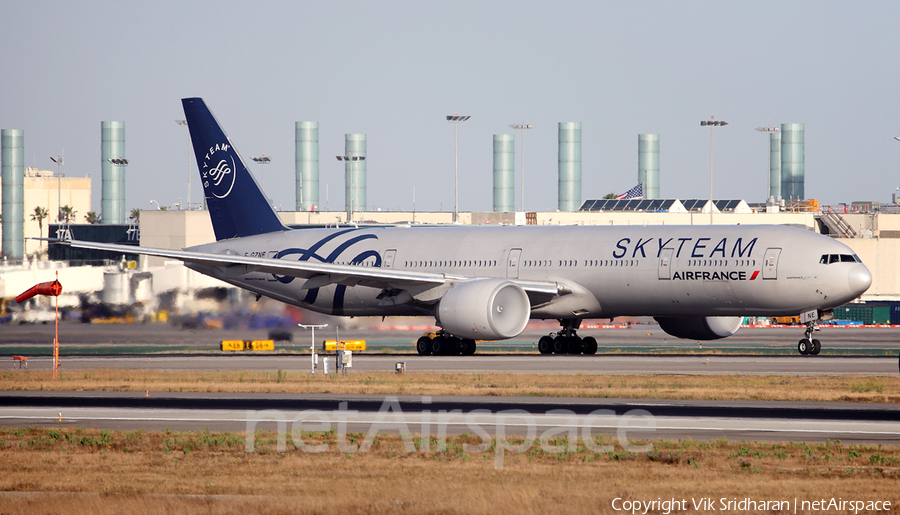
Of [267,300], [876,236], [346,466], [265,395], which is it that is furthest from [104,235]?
[346,466]

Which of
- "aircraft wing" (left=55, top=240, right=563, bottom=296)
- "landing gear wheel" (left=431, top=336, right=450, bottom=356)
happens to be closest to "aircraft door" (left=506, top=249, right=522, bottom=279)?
"aircraft wing" (left=55, top=240, right=563, bottom=296)

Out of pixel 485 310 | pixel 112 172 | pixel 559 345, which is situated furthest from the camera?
pixel 112 172

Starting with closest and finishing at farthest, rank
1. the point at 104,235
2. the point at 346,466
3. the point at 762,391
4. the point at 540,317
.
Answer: the point at 346,466 → the point at 762,391 → the point at 540,317 → the point at 104,235

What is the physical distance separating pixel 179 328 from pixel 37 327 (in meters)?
5.20

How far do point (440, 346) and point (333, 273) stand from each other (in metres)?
4.83

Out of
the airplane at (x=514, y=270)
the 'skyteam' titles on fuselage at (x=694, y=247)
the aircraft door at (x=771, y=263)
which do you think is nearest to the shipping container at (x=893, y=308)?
the airplane at (x=514, y=270)

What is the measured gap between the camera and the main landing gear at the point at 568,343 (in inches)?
1622

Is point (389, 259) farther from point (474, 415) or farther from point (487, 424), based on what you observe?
point (487, 424)

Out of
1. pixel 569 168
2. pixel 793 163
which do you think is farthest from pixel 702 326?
pixel 793 163

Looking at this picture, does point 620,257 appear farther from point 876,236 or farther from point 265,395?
point 876,236

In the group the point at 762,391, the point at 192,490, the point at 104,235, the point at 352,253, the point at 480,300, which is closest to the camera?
the point at 192,490

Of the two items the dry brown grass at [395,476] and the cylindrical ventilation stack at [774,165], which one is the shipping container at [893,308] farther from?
the dry brown grass at [395,476]

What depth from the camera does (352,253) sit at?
146 feet

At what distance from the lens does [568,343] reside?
136ft
